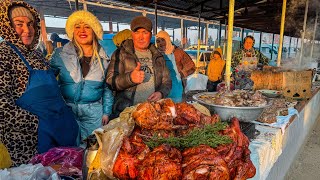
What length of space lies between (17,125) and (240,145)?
5.33ft

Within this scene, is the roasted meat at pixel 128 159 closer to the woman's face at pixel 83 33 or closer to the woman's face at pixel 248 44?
the woman's face at pixel 83 33

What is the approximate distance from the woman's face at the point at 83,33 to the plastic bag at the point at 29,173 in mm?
1476

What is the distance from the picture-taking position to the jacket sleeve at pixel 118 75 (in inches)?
88.2

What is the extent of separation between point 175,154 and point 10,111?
1.28 meters

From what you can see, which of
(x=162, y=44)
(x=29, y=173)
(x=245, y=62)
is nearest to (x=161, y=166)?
(x=29, y=173)

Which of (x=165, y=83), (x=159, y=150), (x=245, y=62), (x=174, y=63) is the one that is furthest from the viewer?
(x=245, y=62)

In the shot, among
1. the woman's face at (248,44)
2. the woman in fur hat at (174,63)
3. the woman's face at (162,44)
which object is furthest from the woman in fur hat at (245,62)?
the woman's face at (162,44)

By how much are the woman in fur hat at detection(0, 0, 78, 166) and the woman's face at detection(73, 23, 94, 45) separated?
0.42 meters

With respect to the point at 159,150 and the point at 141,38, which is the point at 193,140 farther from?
the point at 141,38

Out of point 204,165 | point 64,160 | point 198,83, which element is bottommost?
point 198,83

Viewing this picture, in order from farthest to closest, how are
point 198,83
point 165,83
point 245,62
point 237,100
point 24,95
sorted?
1. point 198,83
2. point 245,62
3. point 165,83
4. point 237,100
5. point 24,95

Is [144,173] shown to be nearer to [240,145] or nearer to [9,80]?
[240,145]

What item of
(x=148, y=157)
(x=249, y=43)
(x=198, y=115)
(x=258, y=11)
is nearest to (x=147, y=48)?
(x=198, y=115)

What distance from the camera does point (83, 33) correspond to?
7.43 feet
